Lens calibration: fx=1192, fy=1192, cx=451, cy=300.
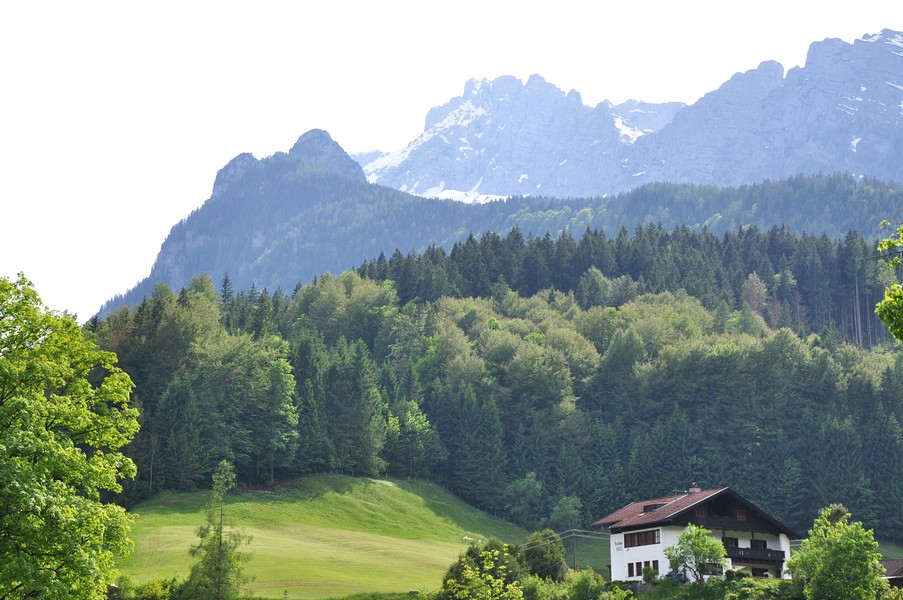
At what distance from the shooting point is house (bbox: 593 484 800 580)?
102312 mm

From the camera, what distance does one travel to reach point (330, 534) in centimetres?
12281

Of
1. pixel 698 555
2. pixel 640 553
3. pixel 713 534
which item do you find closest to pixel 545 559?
pixel 640 553

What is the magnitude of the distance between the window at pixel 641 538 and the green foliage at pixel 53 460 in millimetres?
72720

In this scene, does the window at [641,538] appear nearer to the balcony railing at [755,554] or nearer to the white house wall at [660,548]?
the white house wall at [660,548]

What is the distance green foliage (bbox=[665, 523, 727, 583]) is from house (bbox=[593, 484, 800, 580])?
5.91m

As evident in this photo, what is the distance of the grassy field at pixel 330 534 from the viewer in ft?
311

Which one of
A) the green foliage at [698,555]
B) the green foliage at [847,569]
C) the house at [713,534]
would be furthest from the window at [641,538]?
the green foliage at [847,569]

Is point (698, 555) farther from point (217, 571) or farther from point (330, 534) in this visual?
point (330, 534)

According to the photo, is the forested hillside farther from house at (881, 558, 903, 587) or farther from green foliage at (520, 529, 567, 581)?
house at (881, 558, 903, 587)

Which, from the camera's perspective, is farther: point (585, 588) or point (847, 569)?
point (585, 588)

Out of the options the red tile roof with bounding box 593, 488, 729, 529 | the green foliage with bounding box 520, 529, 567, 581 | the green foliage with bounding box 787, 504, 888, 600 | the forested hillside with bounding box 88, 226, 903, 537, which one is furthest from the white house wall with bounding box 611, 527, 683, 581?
the forested hillside with bounding box 88, 226, 903, 537

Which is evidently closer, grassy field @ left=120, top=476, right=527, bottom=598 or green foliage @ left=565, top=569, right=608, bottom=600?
green foliage @ left=565, top=569, right=608, bottom=600

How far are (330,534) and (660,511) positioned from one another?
35.6 metres

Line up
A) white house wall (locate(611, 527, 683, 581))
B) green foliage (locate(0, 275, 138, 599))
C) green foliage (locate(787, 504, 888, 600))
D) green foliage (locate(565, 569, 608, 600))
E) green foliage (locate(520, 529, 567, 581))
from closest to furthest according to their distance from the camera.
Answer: green foliage (locate(0, 275, 138, 599)) < green foliage (locate(787, 504, 888, 600)) < green foliage (locate(565, 569, 608, 600)) < green foliage (locate(520, 529, 567, 581)) < white house wall (locate(611, 527, 683, 581))
